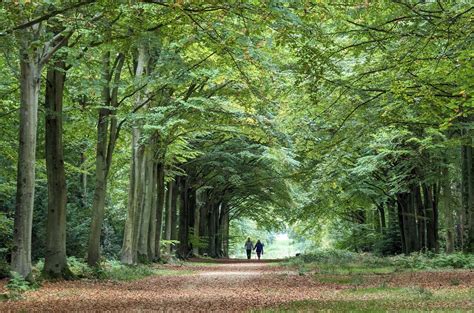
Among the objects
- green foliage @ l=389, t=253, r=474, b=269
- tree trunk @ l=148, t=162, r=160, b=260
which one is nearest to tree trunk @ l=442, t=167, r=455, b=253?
green foliage @ l=389, t=253, r=474, b=269

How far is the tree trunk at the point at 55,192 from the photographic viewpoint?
15336mm

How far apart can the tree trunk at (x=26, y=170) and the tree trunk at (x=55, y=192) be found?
5.71 feet

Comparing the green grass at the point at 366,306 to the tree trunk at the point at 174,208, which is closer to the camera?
the green grass at the point at 366,306

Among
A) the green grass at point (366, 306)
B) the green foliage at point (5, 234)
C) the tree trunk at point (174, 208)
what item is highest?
the tree trunk at point (174, 208)

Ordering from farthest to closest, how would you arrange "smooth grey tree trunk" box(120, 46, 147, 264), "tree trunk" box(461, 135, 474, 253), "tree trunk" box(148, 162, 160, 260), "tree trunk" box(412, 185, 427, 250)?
"tree trunk" box(412, 185, 427, 250), "tree trunk" box(148, 162, 160, 260), "smooth grey tree trunk" box(120, 46, 147, 264), "tree trunk" box(461, 135, 474, 253)

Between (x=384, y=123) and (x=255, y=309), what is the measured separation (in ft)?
37.3

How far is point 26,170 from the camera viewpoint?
522 inches

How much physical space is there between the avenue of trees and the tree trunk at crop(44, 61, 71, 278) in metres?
0.04

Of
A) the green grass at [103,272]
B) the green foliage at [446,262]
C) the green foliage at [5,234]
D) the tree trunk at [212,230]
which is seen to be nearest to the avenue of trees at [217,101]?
the green foliage at [5,234]

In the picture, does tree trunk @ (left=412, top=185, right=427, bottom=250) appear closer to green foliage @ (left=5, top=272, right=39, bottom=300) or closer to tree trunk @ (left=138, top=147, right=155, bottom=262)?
tree trunk @ (left=138, top=147, right=155, bottom=262)

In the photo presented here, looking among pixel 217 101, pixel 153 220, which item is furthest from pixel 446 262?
pixel 153 220

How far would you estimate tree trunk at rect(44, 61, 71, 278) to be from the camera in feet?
50.3

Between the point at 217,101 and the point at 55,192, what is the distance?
8.38m

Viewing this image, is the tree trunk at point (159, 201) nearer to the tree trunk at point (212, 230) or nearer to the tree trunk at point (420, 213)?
the tree trunk at point (420, 213)
